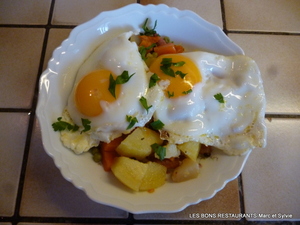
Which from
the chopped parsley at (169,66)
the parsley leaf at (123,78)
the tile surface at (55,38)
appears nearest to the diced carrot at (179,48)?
the chopped parsley at (169,66)

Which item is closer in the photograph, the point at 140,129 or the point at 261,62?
the point at 140,129

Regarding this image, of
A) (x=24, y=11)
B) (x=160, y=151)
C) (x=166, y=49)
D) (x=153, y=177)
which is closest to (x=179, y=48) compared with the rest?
(x=166, y=49)

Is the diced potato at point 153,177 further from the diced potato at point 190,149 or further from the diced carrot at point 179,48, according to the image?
the diced carrot at point 179,48

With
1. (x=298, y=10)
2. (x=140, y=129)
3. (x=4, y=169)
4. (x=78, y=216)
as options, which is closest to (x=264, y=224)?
(x=140, y=129)

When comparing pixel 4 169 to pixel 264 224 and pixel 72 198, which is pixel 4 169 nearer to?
pixel 72 198

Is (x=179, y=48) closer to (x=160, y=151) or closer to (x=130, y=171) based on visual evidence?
(x=160, y=151)
